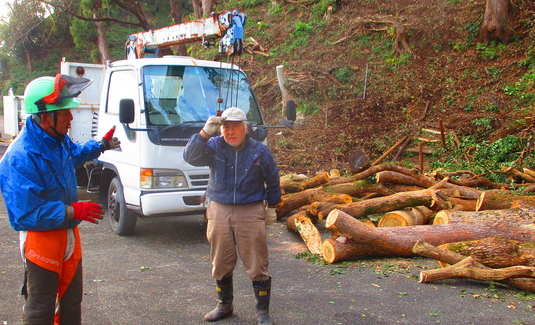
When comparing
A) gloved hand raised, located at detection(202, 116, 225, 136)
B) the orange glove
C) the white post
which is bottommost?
the orange glove

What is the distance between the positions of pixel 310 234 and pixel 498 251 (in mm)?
2309

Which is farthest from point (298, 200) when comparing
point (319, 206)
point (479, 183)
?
point (479, 183)

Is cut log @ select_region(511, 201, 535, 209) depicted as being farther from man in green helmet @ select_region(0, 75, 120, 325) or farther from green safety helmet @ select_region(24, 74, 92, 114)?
green safety helmet @ select_region(24, 74, 92, 114)

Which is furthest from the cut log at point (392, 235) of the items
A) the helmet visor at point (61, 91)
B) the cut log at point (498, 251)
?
the helmet visor at point (61, 91)

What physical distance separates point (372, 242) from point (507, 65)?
978 centimetres

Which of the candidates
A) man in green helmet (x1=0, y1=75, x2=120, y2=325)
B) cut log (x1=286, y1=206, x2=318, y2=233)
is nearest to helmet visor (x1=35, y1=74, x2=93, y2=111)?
man in green helmet (x1=0, y1=75, x2=120, y2=325)

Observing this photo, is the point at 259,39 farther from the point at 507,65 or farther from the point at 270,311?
the point at 270,311

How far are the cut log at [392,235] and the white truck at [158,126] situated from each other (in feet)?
5.95

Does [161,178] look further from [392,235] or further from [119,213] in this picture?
[392,235]

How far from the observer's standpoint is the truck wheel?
271 inches

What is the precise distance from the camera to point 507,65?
43.3 ft

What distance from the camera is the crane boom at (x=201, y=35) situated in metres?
7.18

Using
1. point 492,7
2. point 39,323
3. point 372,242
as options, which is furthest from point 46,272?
point 492,7

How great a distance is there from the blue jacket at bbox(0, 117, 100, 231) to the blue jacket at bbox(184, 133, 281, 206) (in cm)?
128
